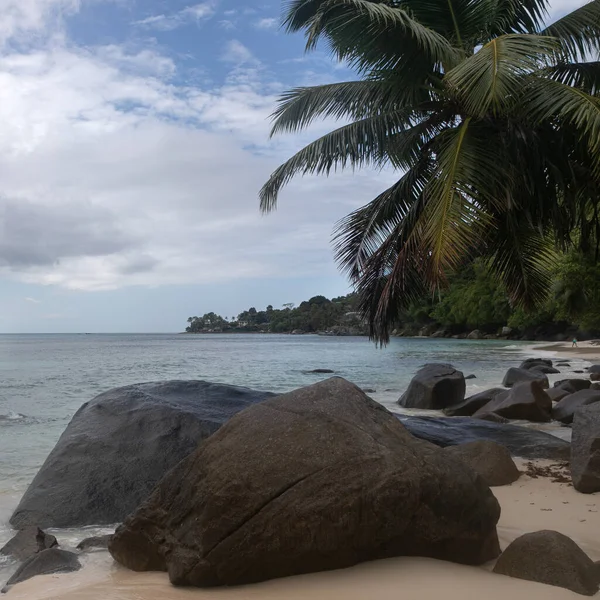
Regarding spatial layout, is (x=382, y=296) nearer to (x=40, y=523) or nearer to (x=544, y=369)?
(x=40, y=523)

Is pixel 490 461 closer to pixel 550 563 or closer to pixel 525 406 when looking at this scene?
pixel 550 563

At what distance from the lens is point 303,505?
3.84 metres

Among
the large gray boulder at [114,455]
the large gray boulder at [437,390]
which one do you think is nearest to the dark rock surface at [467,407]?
the large gray boulder at [437,390]

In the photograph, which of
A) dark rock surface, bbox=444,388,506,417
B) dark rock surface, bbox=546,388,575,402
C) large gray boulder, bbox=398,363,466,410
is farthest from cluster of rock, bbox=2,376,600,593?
dark rock surface, bbox=546,388,575,402

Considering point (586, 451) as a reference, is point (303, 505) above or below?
above

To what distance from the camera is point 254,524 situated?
12.6 feet

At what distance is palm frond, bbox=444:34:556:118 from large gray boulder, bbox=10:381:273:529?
4730mm

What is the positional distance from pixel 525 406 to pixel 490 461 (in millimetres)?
5505

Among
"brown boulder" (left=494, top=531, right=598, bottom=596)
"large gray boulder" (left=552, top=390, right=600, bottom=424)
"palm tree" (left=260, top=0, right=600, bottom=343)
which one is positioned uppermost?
"palm tree" (left=260, top=0, right=600, bottom=343)

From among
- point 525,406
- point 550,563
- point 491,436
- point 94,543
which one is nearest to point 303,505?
point 550,563

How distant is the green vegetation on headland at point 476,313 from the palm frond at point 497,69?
2540 mm

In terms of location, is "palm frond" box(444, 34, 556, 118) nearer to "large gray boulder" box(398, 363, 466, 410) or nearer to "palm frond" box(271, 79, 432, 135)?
"palm frond" box(271, 79, 432, 135)

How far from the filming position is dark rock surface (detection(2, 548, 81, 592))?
14.6 ft

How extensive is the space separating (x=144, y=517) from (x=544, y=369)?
26.9 m
